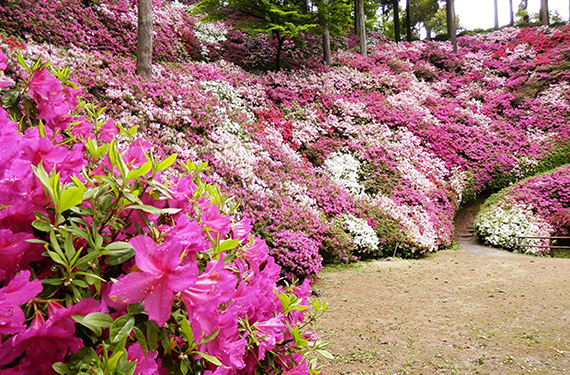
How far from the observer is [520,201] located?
12.3 m

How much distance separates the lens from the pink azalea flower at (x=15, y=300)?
646 mm

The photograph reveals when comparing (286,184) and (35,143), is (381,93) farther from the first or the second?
(35,143)

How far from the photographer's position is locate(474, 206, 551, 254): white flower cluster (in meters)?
11.0

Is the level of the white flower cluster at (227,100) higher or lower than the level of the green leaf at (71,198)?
higher

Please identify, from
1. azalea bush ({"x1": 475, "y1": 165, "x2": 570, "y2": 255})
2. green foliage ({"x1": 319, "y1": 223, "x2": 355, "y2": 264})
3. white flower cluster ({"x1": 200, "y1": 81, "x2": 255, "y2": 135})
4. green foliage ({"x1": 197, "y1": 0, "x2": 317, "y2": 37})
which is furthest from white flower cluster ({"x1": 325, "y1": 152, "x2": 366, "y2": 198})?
green foliage ({"x1": 197, "y1": 0, "x2": 317, "y2": 37})

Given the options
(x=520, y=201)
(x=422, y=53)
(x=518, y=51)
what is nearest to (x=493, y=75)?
(x=518, y=51)

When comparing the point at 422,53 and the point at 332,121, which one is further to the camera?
the point at 422,53

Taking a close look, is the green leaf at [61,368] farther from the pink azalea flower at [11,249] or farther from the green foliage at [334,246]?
the green foliage at [334,246]

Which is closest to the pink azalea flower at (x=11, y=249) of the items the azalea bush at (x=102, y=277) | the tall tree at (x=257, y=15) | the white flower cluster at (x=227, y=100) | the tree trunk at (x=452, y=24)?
the azalea bush at (x=102, y=277)

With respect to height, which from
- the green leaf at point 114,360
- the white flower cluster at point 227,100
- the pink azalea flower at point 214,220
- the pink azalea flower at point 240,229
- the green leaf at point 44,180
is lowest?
the green leaf at point 114,360

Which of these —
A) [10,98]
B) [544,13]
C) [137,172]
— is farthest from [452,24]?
[137,172]

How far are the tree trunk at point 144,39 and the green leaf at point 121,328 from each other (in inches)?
412

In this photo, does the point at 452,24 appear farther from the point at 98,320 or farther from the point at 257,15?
the point at 98,320

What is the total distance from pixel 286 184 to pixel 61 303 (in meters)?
8.31
